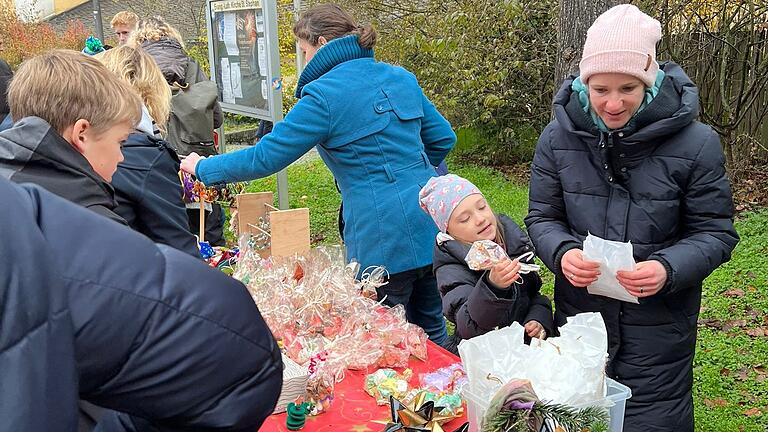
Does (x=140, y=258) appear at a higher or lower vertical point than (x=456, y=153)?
higher

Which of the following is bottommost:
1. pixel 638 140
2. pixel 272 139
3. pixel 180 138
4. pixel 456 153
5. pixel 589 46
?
pixel 456 153

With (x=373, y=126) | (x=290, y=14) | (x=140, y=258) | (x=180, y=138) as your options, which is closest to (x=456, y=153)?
(x=290, y=14)

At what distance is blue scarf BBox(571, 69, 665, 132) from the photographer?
6.97ft

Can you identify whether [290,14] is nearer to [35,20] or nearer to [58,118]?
[58,118]

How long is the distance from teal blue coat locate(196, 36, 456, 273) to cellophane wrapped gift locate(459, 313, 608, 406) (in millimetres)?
1393

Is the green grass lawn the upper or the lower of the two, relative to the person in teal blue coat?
lower

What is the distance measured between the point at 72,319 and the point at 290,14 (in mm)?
9786

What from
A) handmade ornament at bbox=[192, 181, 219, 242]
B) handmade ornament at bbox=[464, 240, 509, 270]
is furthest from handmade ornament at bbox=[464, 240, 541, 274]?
handmade ornament at bbox=[192, 181, 219, 242]

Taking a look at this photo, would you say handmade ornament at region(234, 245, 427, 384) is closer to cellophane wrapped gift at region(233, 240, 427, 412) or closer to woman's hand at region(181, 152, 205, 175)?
cellophane wrapped gift at region(233, 240, 427, 412)

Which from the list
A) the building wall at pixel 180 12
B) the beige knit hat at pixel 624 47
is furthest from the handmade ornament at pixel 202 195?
the building wall at pixel 180 12

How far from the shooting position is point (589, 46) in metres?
2.13

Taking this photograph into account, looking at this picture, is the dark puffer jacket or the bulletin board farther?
the bulletin board

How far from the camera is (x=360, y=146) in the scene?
119 inches

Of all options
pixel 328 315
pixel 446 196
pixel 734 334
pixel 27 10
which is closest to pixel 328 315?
pixel 328 315
